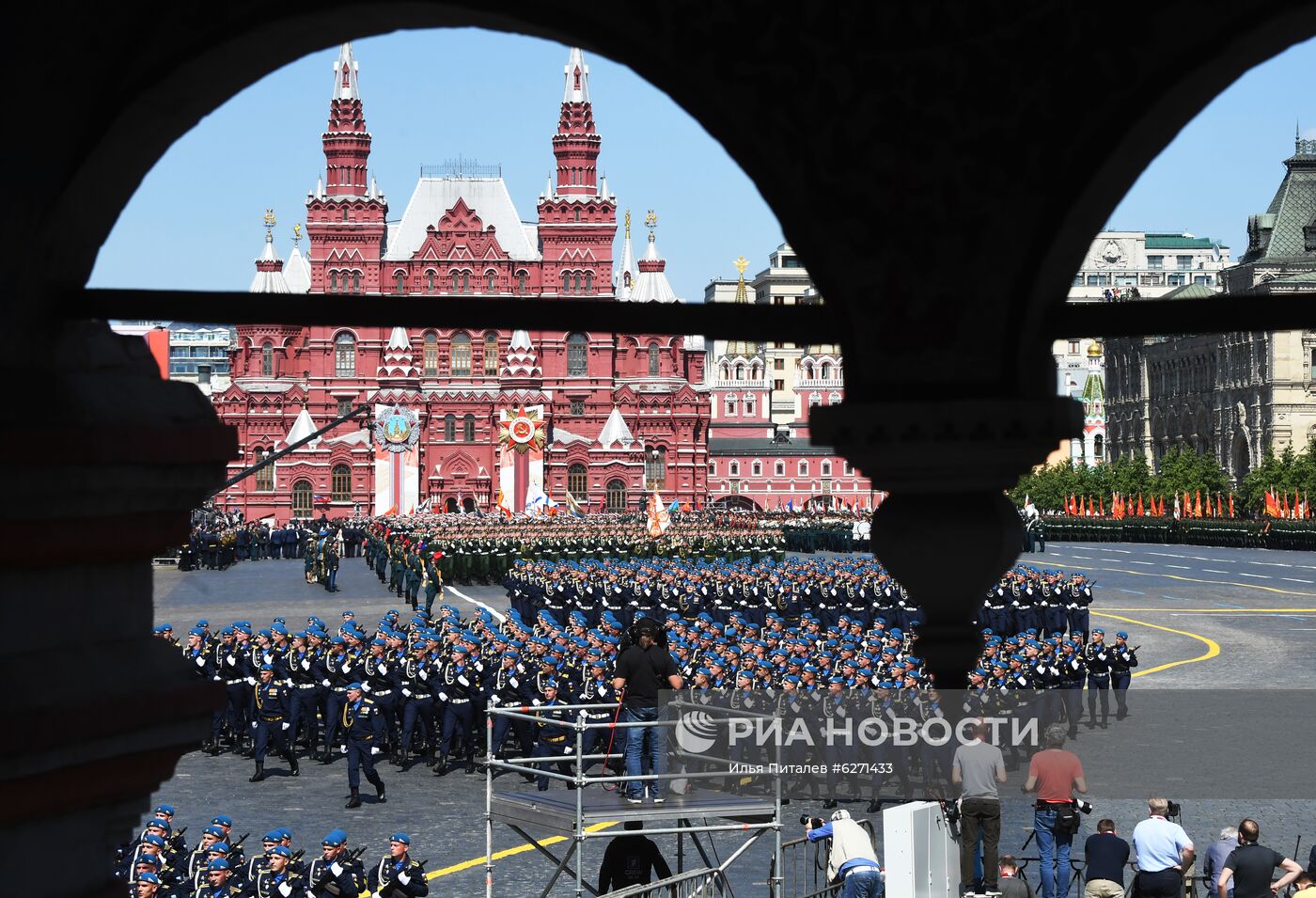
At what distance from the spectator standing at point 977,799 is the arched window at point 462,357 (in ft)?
259

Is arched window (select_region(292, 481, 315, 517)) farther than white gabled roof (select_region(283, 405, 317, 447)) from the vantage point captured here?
Yes

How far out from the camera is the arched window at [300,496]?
90562 millimetres

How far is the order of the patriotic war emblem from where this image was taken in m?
71.3

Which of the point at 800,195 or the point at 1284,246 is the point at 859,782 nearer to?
the point at 800,195

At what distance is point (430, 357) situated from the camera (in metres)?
92.4

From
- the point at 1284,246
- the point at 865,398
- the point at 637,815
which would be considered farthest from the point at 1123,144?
the point at 1284,246

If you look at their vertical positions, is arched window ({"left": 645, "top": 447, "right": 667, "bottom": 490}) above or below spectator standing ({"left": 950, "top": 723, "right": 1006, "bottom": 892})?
above

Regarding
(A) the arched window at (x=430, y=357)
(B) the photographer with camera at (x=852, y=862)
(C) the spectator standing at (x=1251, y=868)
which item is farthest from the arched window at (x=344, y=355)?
(C) the spectator standing at (x=1251, y=868)

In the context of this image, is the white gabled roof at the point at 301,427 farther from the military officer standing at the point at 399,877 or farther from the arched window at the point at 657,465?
the military officer standing at the point at 399,877

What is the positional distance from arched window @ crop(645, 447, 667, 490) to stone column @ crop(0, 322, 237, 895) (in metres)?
91.6

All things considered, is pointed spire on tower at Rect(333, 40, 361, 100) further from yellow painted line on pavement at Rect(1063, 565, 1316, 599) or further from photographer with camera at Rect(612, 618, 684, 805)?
photographer with camera at Rect(612, 618, 684, 805)

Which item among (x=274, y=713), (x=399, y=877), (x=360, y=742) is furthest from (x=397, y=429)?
(x=399, y=877)

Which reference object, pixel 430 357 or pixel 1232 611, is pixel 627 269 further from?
pixel 1232 611

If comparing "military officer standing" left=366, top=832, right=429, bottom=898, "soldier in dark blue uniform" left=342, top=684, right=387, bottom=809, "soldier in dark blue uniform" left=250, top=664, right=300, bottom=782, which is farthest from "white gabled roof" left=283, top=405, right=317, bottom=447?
"military officer standing" left=366, top=832, right=429, bottom=898
